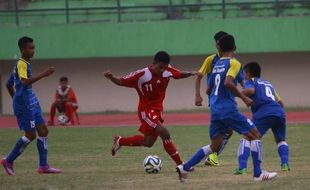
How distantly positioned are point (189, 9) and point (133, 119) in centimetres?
616

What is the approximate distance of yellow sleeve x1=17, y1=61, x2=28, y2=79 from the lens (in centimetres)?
1282

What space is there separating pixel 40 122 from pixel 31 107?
0.37 meters

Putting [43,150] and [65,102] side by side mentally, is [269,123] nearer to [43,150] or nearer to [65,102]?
[43,150]

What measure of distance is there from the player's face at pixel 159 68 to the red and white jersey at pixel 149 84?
8cm

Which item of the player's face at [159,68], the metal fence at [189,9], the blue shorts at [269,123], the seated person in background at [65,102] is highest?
the player's face at [159,68]

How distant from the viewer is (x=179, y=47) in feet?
107

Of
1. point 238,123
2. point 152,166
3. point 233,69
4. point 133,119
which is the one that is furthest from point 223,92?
point 133,119

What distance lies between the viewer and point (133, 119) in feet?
95.7

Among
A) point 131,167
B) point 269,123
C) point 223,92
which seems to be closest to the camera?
point 223,92

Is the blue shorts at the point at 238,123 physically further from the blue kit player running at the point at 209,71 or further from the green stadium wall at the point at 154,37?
the green stadium wall at the point at 154,37

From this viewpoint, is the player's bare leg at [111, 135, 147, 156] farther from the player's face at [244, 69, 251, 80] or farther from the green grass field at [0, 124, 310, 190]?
the player's face at [244, 69, 251, 80]

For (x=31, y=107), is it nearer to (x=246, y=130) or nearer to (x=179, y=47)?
(x=246, y=130)

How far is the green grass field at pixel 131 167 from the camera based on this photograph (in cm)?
1127

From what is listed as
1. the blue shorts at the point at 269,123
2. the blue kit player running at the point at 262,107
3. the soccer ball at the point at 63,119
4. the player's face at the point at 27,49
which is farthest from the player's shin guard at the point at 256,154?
the soccer ball at the point at 63,119
